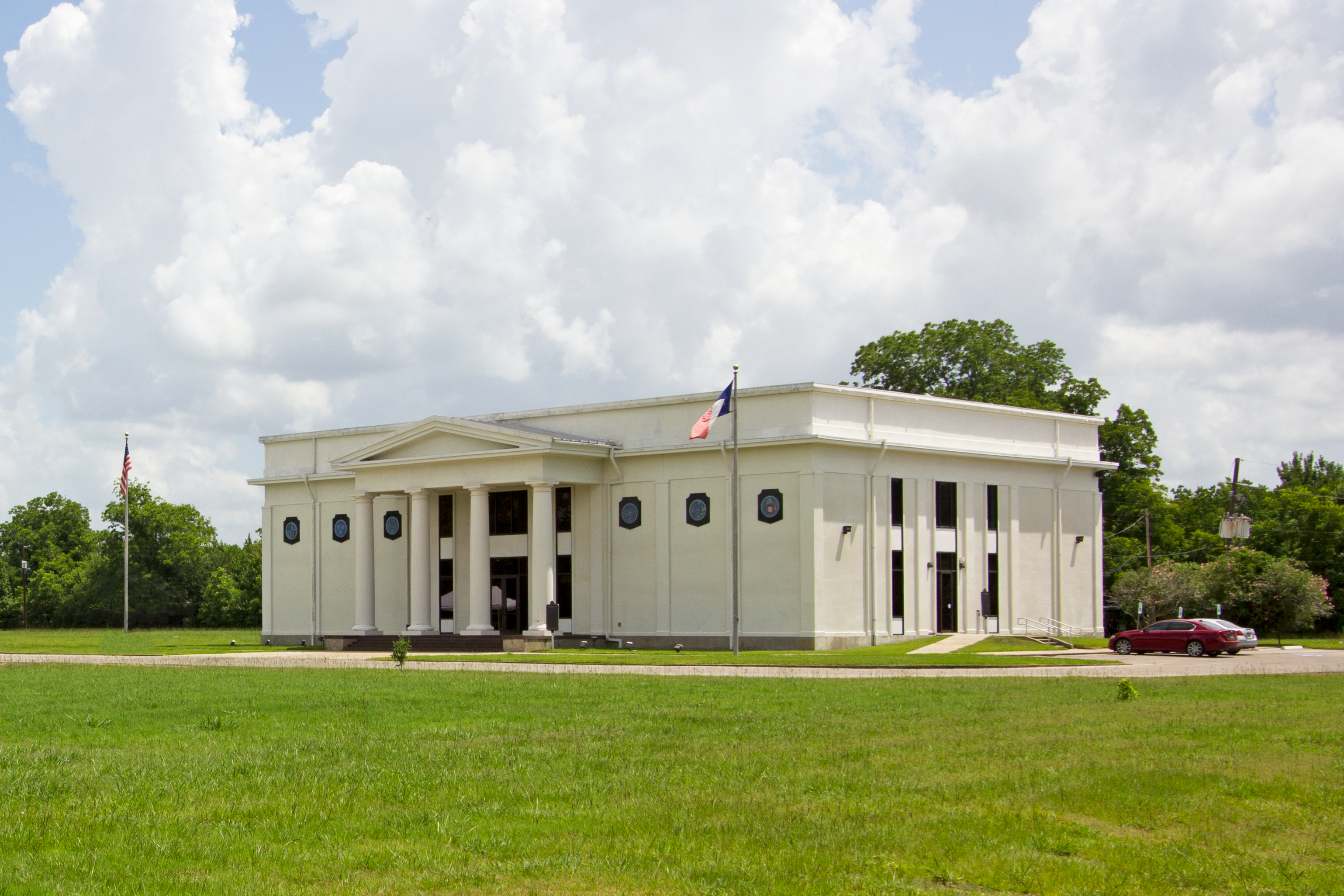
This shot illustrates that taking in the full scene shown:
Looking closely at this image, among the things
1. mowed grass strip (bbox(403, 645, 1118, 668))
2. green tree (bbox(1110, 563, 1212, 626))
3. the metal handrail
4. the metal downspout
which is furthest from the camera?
green tree (bbox(1110, 563, 1212, 626))

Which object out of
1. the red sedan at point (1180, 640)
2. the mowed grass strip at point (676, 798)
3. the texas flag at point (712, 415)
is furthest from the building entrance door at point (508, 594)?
the mowed grass strip at point (676, 798)

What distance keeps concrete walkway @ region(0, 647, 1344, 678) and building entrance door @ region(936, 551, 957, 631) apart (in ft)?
22.7

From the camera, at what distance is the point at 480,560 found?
167ft

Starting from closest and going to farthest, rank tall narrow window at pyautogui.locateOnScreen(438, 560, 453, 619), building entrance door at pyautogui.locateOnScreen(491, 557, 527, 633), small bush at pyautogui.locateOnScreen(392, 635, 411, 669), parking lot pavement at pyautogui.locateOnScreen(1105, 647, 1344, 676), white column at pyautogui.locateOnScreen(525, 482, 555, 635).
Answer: parking lot pavement at pyautogui.locateOnScreen(1105, 647, 1344, 676), small bush at pyautogui.locateOnScreen(392, 635, 411, 669), white column at pyautogui.locateOnScreen(525, 482, 555, 635), building entrance door at pyautogui.locateOnScreen(491, 557, 527, 633), tall narrow window at pyautogui.locateOnScreen(438, 560, 453, 619)

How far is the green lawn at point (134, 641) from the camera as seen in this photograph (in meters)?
50.9

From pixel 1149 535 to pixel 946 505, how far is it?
22073 mm

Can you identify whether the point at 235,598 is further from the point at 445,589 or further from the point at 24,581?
the point at 445,589

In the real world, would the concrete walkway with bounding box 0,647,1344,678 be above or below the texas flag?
below

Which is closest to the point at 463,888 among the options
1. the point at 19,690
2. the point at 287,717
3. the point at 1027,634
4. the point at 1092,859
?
the point at 1092,859

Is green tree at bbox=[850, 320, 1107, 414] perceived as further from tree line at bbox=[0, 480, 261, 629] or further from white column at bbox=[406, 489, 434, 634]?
tree line at bbox=[0, 480, 261, 629]

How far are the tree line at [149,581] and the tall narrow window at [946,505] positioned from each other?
204ft

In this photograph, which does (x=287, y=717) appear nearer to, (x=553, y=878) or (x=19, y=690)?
(x=19, y=690)

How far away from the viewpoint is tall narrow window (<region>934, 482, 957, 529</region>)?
49.6 metres

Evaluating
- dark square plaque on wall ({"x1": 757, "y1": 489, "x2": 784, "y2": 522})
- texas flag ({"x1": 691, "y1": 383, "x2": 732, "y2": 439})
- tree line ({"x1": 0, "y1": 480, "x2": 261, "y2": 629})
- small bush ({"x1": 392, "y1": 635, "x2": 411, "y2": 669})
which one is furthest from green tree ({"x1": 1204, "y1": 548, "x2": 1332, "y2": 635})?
tree line ({"x1": 0, "y1": 480, "x2": 261, "y2": 629})
